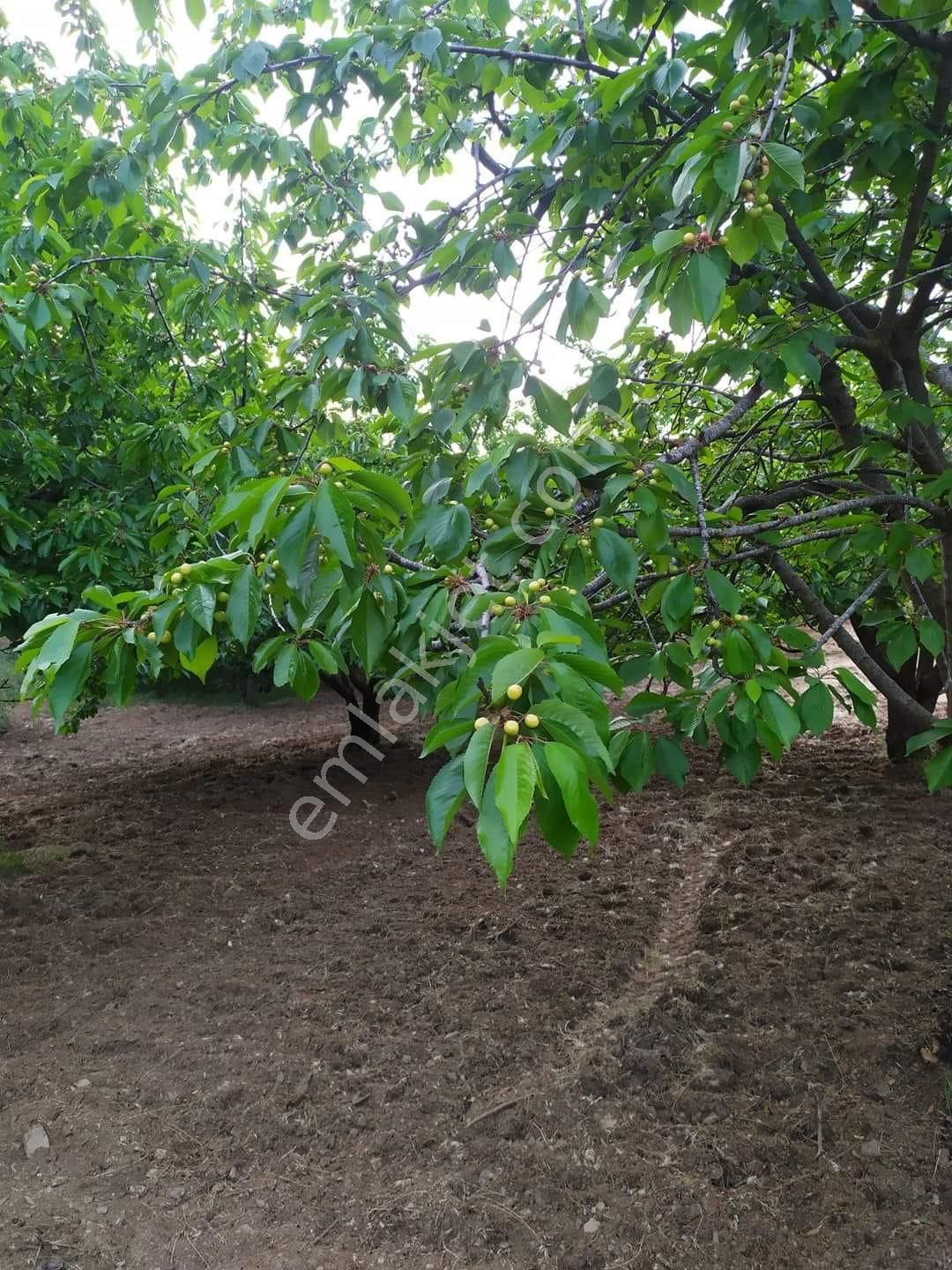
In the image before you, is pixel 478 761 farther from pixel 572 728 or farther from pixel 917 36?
pixel 917 36

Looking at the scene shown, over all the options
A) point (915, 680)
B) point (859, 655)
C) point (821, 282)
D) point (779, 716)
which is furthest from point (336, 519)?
point (915, 680)

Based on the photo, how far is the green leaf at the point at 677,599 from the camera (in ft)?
6.11

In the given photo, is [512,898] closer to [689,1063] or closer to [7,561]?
[689,1063]

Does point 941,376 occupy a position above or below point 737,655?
above

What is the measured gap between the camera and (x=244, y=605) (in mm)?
1448

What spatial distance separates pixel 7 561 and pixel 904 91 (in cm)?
489

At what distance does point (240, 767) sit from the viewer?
23.8 ft

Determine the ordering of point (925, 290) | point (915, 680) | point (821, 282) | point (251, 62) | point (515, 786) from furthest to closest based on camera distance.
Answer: point (915, 680)
point (925, 290)
point (821, 282)
point (251, 62)
point (515, 786)

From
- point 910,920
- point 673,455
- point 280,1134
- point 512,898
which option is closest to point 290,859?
point 512,898

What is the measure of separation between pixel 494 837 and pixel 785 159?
1281 millimetres

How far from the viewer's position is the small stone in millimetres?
2484

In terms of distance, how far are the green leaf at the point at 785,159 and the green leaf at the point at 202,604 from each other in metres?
1.30

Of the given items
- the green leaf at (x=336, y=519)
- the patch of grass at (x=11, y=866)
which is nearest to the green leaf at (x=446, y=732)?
the green leaf at (x=336, y=519)

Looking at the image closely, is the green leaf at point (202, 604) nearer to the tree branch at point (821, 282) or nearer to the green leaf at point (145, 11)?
the green leaf at point (145, 11)
